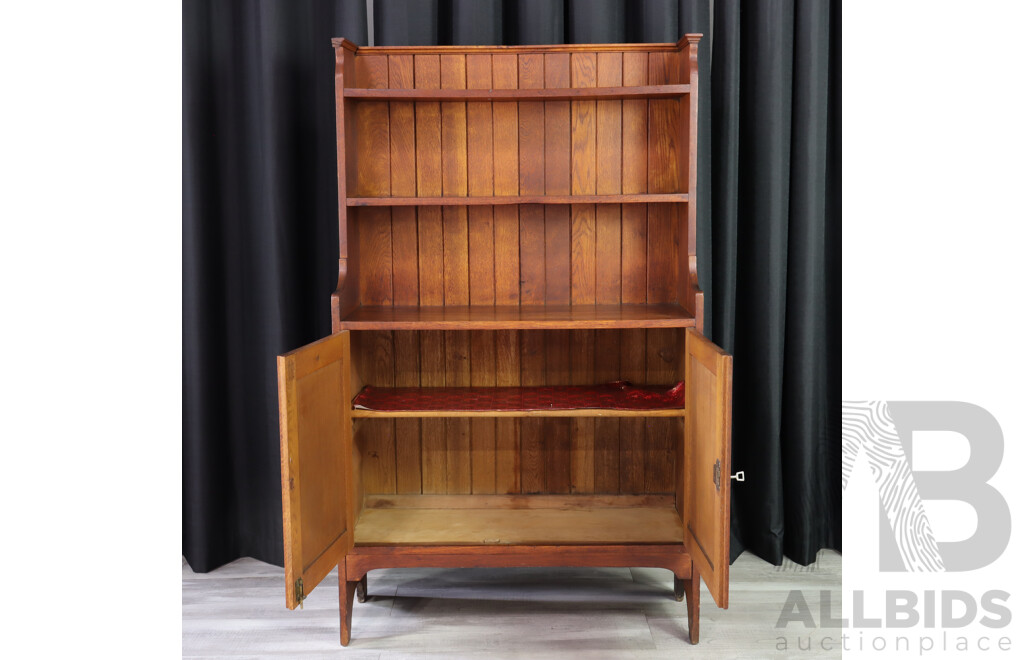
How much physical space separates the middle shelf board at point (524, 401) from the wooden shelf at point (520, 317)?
25cm

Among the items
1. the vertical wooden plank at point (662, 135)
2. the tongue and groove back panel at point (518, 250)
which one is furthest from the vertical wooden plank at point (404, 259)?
the vertical wooden plank at point (662, 135)

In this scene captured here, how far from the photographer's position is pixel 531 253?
112 inches

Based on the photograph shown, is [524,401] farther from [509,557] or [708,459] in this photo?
[708,459]

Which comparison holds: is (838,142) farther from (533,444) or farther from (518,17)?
(533,444)

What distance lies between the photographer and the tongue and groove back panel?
9.04ft

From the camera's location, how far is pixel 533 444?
2920 mm

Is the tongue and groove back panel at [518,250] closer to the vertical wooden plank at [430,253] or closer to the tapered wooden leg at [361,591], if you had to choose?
the vertical wooden plank at [430,253]

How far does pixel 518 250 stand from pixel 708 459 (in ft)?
3.24

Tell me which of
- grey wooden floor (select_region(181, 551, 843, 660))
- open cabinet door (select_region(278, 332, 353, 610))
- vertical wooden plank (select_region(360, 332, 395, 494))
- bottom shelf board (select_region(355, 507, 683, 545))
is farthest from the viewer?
vertical wooden plank (select_region(360, 332, 395, 494))

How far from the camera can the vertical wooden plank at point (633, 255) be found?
2771mm

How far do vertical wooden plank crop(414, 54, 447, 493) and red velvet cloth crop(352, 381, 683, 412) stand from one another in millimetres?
126

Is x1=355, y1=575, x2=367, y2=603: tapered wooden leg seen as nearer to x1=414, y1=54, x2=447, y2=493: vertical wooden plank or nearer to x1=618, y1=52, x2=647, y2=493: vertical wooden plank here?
x1=414, y1=54, x2=447, y2=493: vertical wooden plank

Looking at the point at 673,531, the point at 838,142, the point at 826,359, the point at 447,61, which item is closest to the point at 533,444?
the point at 673,531

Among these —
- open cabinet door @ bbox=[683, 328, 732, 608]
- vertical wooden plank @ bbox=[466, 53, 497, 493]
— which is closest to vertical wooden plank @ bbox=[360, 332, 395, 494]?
vertical wooden plank @ bbox=[466, 53, 497, 493]
